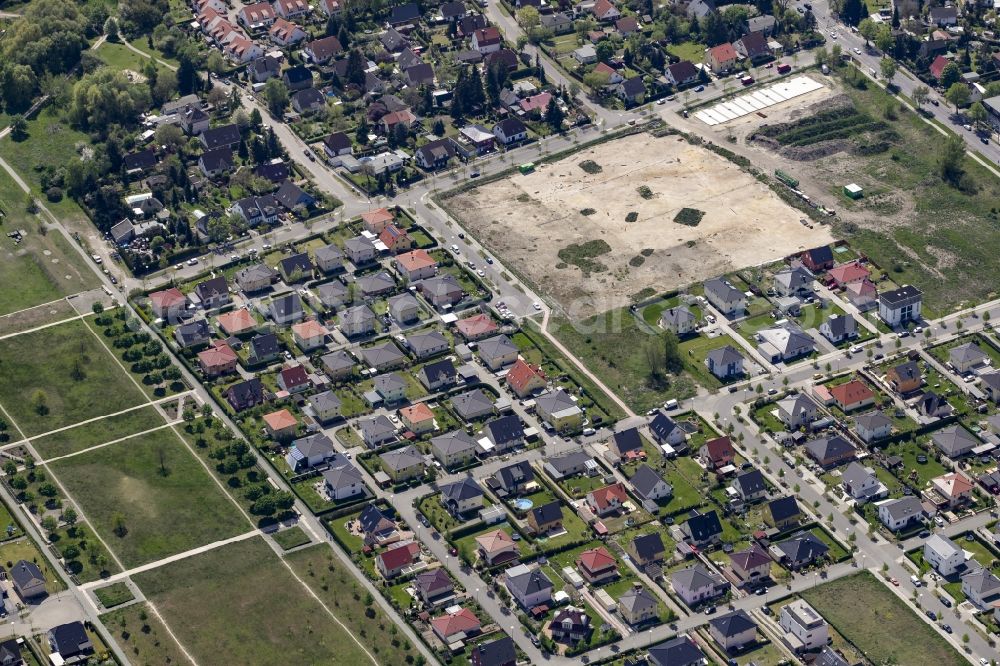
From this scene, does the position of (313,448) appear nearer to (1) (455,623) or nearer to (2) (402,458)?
(2) (402,458)

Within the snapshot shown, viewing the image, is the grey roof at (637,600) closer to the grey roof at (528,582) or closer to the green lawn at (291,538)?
the grey roof at (528,582)

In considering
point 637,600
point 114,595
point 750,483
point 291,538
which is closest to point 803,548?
point 750,483

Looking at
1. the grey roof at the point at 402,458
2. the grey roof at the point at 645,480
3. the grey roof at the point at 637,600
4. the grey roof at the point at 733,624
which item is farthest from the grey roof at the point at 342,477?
the grey roof at the point at 733,624

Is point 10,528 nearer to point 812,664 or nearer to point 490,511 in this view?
point 490,511

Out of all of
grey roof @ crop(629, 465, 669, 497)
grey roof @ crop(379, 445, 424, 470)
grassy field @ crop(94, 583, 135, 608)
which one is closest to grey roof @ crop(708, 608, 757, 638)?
grey roof @ crop(629, 465, 669, 497)

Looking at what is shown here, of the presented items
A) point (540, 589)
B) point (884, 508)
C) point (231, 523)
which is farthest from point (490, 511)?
point (884, 508)

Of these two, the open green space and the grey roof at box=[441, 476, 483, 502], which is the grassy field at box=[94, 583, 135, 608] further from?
the grey roof at box=[441, 476, 483, 502]
